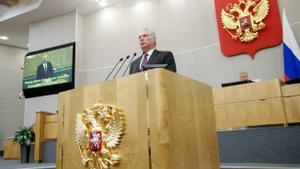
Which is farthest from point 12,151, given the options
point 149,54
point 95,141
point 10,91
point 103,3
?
point 95,141

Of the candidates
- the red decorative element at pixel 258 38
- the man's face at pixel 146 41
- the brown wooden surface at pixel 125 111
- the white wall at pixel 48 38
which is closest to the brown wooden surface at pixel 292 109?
the red decorative element at pixel 258 38

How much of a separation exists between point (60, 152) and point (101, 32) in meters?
5.06

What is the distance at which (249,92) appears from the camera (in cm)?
358

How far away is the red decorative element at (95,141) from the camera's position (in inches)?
56.6

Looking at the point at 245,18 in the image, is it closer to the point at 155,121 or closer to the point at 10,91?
the point at 155,121

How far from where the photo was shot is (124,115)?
139 centimetres

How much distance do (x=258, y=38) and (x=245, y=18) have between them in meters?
0.44

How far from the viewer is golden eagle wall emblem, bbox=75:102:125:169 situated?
4.51 feet

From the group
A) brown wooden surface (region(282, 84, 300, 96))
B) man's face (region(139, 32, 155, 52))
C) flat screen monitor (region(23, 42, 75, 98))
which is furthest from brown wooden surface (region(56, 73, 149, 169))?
flat screen monitor (region(23, 42, 75, 98))

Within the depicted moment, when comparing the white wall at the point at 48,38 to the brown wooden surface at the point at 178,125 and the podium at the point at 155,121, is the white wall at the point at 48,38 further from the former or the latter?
the brown wooden surface at the point at 178,125

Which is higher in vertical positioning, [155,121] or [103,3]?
[103,3]

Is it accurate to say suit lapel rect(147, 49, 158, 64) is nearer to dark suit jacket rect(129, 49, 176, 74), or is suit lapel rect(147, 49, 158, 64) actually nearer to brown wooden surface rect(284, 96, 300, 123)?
dark suit jacket rect(129, 49, 176, 74)

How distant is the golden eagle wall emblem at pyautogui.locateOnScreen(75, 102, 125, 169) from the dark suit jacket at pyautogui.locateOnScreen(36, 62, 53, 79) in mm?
5257

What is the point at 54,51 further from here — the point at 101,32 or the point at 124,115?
the point at 124,115
